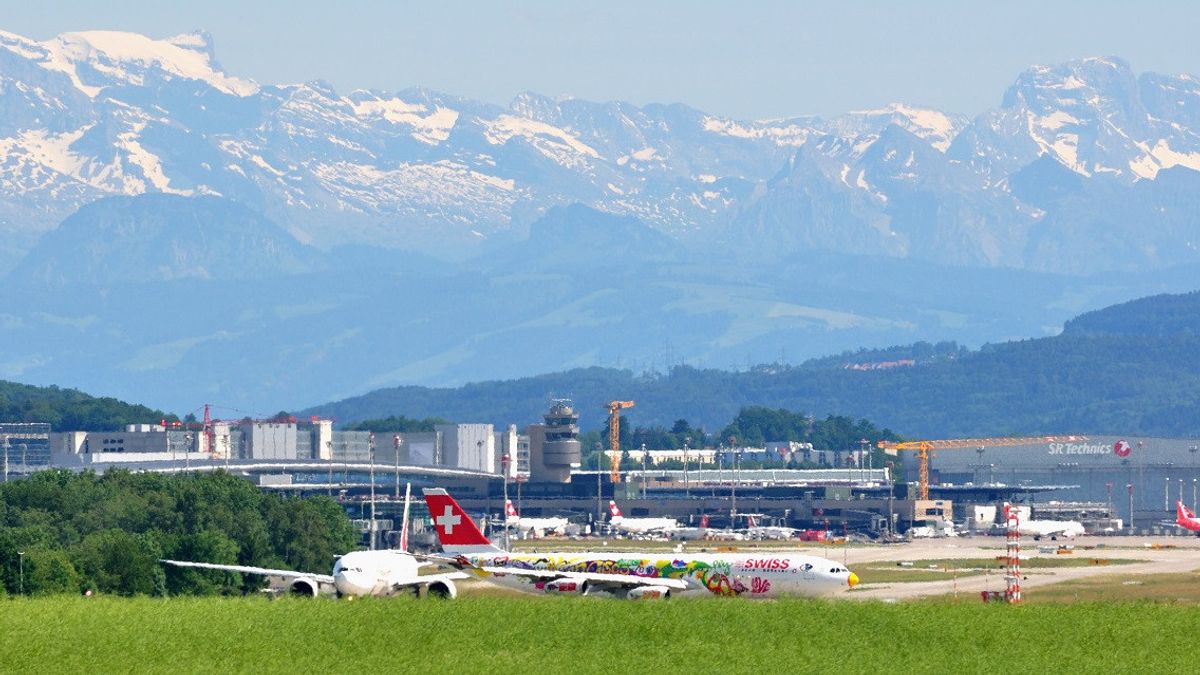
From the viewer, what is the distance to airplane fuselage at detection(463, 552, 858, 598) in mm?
108938

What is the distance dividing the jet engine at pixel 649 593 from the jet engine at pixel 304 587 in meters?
12.7

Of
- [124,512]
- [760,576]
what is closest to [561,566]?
[760,576]

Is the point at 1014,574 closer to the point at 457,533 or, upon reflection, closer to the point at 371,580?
the point at 457,533

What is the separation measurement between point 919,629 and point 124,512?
3402 inches

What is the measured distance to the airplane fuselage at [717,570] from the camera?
10894cm

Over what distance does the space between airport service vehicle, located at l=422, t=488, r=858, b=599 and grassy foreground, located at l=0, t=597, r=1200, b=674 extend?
13.5m

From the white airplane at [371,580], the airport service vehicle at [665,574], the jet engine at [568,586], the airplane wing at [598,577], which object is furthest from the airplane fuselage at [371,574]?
the jet engine at [568,586]

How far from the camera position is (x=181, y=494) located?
538 ft

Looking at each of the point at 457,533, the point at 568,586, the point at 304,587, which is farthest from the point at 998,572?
the point at 304,587

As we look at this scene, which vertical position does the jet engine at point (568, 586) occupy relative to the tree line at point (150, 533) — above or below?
below

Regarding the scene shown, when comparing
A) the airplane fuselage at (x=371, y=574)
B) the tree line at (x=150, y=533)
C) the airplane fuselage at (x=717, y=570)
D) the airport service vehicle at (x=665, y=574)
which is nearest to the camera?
the airplane fuselage at (x=371, y=574)

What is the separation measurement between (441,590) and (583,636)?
23924 millimetres

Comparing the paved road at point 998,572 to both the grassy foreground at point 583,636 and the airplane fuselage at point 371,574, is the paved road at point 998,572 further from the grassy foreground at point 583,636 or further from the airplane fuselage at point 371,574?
the grassy foreground at point 583,636

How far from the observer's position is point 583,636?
81.1 m
